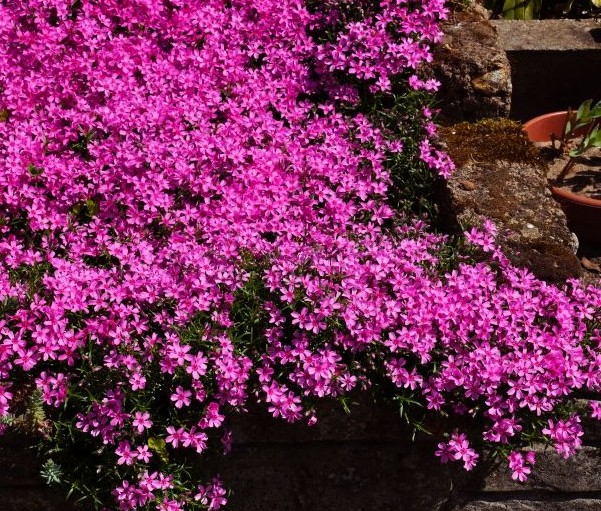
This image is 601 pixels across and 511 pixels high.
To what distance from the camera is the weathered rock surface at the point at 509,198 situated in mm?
3971

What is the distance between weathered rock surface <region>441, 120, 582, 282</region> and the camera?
3.97 metres

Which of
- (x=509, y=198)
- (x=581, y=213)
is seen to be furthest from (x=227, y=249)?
(x=581, y=213)

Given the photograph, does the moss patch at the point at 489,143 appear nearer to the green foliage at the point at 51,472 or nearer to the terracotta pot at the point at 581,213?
the terracotta pot at the point at 581,213

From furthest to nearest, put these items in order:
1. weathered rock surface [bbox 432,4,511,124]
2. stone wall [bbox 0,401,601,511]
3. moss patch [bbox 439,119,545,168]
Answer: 1. weathered rock surface [bbox 432,4,511,124]
2. moss patch [bbox 439,119,545,168]
3. stone wall [bbox 0,401,601,511]

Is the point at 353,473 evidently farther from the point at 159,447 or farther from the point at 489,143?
the point at 489,143

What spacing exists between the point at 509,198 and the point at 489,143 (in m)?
0.46

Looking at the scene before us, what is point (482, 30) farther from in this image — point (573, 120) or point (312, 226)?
point (312, 226)

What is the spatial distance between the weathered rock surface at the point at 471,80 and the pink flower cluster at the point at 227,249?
178 mm

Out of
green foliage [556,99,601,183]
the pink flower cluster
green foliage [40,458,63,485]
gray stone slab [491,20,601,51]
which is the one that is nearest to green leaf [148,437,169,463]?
the pink flower cluster

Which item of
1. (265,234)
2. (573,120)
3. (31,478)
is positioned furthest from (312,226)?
(573,120)

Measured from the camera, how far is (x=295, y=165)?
4344 mm

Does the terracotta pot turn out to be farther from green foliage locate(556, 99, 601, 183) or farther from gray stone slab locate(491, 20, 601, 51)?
gray stone slab locate(491, 20, 601, 51)

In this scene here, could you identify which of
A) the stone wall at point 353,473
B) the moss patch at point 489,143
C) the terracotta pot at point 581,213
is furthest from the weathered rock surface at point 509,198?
the stone wall at point 353,473

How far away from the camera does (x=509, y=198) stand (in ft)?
13.9
